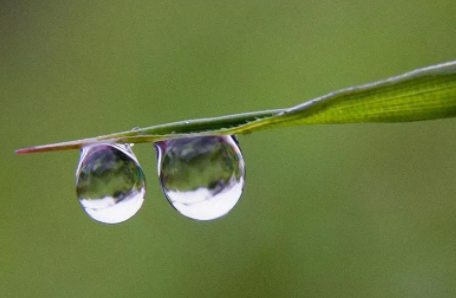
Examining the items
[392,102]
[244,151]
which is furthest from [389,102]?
[244,151]

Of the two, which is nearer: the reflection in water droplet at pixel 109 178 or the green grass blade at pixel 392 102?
the green grass blade at pixel 392 102

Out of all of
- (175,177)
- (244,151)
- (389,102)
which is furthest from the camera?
(244,151)

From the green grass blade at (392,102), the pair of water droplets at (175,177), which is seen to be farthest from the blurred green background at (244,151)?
the green grass blade at (392,102)

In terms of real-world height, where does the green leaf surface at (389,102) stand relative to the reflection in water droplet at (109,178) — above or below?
below

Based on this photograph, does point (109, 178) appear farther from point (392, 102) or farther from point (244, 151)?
point (244, 151)

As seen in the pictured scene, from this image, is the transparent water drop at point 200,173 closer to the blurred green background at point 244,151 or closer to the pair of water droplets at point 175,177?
the pair of water droplets at point 175,177

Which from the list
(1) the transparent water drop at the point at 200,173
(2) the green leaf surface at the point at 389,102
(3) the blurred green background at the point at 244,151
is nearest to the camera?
(2) the green leaf surface at the point at 389,102
